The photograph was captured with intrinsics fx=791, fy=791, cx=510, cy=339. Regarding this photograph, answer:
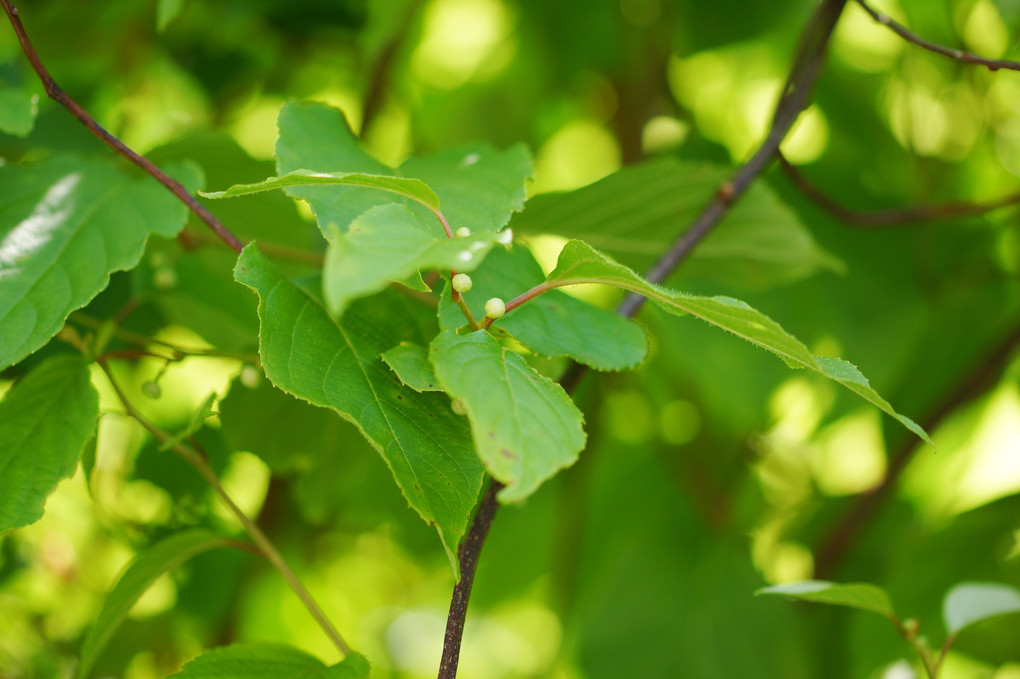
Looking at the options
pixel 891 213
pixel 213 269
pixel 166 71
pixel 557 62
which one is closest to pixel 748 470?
pixel 891 213

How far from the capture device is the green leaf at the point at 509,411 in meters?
0.24

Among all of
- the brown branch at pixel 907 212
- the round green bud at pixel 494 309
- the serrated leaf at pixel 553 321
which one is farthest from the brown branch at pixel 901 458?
the round green bud at pixel 494 309

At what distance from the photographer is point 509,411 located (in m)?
0.26

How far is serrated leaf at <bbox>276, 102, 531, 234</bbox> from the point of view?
1.11ft

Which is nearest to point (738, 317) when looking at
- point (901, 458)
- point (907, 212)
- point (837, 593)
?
point (837, 593)

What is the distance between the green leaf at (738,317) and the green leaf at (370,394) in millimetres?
86

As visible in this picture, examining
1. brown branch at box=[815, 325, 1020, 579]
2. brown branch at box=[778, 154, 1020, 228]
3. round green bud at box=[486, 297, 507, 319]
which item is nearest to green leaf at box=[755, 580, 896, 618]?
round green bud at box=[486, 297, 507, 319]

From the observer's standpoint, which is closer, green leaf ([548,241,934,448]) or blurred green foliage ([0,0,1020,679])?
green leaf ([548,241,934,448])

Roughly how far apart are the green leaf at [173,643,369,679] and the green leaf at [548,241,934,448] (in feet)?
0.70

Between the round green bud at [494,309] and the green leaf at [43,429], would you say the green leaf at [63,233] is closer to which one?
the green leaf at [43,429]

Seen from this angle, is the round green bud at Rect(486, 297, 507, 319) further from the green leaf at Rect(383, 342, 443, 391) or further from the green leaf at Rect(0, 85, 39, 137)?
the green leaf at Rect(0, 85, 39, 137)

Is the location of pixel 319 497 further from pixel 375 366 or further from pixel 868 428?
pixel 868 428

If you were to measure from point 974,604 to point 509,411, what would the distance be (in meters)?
0.40

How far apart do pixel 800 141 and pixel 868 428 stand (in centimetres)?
41
